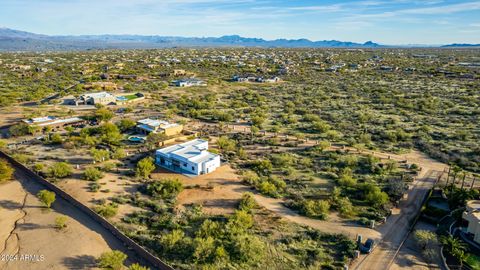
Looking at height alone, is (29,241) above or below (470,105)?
below

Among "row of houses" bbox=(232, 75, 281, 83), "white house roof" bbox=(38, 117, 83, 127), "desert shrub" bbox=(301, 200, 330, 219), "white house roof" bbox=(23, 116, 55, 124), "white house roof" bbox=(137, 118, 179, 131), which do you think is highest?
"row of houses" bbox=(232, 75, 281, 83)

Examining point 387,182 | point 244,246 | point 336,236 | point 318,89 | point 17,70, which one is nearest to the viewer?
point 244,246

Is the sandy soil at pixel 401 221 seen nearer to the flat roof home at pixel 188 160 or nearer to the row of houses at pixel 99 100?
the flat roof home at pixel 188 160

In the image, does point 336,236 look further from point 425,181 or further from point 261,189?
point 425,181

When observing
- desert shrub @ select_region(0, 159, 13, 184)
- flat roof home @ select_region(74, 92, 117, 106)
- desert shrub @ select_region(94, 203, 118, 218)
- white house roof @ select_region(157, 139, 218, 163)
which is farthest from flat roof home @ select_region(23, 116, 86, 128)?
desert shrub @ select_region(94, 203, 118, 218)

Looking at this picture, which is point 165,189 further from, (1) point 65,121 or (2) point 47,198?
(1) point 65,121

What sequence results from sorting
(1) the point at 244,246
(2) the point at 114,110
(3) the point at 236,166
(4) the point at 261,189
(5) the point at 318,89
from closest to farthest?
(1) the point at 244,246, (4) the point at 261,189, (3) the point at 236,166, (2) the point at 114,110, (5) the point at 318,89

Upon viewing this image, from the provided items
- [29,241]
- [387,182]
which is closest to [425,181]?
[387,182]

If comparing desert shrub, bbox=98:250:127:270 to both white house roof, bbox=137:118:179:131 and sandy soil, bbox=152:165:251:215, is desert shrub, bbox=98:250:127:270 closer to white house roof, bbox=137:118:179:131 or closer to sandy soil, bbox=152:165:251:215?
sandy soil, bbox=152:165:251:215
